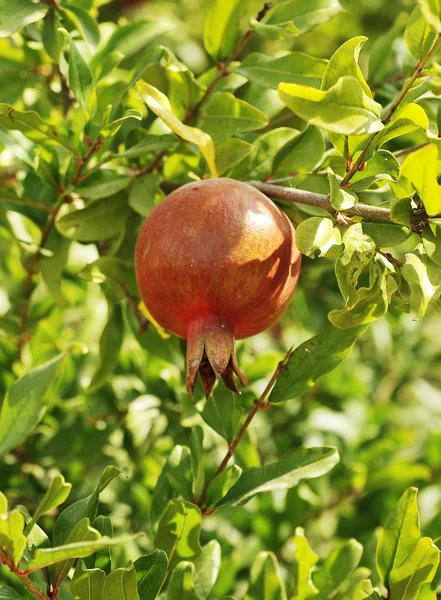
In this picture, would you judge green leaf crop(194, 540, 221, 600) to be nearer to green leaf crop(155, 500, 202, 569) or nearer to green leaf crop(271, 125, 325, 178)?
green leaf crop(155, 500, 202, 569)

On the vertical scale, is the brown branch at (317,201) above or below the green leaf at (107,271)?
above

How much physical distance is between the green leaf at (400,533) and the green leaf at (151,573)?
0.29m

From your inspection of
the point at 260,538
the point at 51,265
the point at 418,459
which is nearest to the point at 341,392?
the point at 418,459

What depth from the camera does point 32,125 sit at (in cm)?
114

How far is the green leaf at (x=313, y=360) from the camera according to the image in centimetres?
111

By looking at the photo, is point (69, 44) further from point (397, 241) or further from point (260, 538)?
point (260, 538)

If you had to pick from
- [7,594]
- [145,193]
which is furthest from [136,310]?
[7,594]

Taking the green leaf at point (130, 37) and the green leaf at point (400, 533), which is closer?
the green leaf at point (400, 533)

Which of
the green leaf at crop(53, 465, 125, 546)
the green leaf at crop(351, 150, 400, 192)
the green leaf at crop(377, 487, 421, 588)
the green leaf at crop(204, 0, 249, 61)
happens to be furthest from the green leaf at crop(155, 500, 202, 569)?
the green leaf at crop(204, 0, 249, 61)

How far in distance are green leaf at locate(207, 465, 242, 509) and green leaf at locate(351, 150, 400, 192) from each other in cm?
42

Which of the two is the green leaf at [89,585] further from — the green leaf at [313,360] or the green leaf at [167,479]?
the green leaf at [313,360]

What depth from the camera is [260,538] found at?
1729 millimetres

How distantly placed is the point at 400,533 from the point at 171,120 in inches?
24.4

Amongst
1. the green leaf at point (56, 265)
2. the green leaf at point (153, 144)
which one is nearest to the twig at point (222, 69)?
the green leaf at point (153, 144)
